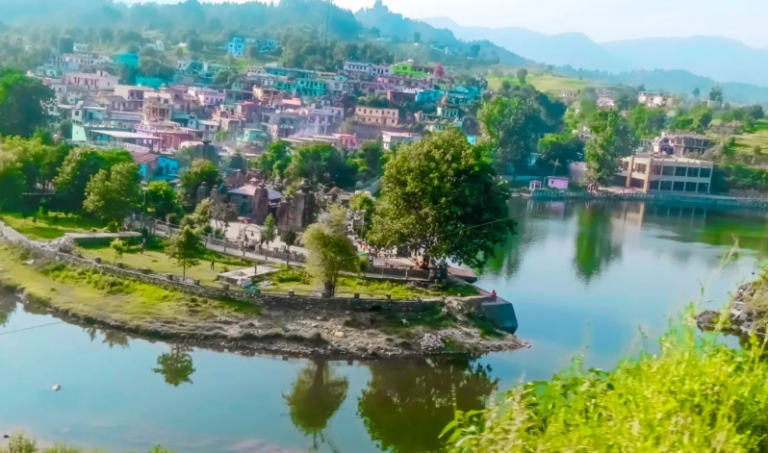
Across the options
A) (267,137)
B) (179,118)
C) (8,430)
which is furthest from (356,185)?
(8,430)

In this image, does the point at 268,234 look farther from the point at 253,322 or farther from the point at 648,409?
the point at 648,409

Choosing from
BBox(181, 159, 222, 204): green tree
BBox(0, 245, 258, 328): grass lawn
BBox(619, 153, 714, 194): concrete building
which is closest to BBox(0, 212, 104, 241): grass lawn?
BBox(0, 245, 258, 328): grass lawn

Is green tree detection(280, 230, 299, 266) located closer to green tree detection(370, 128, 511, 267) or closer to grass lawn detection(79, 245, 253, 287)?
grass lawn detection(79, 245, 253, 287)

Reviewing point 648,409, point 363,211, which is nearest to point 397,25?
point 363,211

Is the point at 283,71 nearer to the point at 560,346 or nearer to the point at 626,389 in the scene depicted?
the point at 560,346

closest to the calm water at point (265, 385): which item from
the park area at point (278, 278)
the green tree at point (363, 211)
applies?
the park area at point (278, 278)

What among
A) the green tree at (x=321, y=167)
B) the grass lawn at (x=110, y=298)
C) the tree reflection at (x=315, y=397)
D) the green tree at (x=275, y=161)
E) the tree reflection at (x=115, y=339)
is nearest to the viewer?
the tree reflection at (x=315, y=397)

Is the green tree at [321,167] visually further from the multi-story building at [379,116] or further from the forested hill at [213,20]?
the forested hill at [213,20]
